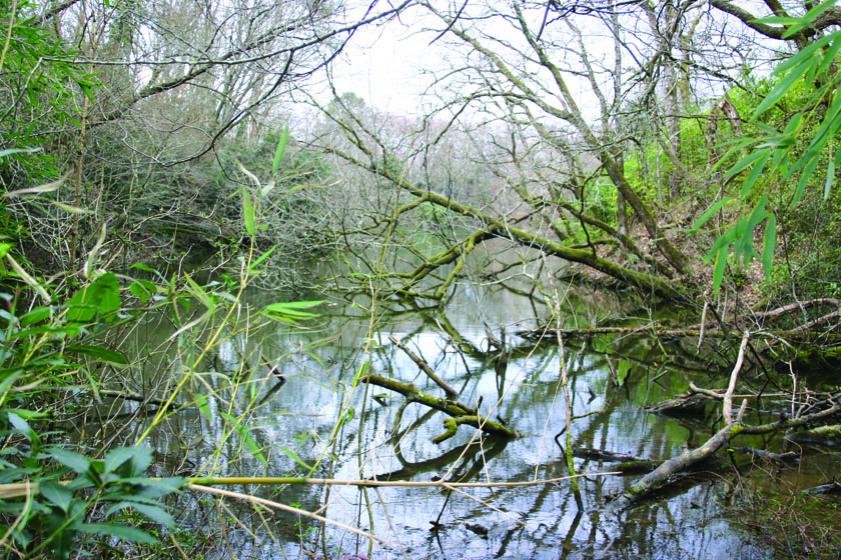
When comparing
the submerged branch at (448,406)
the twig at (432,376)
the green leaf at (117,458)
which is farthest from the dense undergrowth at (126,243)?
the twig at (432,376)

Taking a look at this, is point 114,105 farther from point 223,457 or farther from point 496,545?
point 496,545

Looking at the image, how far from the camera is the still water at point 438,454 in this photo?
3217 millimetres

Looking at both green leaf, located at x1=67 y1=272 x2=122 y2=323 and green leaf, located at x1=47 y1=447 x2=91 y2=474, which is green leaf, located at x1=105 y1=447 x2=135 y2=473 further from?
green leaf, located at x1=67 y1=272 x2=122 y2=323

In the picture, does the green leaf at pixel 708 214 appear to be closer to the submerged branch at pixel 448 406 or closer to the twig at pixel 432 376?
the submerged branch at pixel 448 406

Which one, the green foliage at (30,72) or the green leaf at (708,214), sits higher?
the green foliage at (30,72)

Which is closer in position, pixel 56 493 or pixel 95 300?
pixel 56 493

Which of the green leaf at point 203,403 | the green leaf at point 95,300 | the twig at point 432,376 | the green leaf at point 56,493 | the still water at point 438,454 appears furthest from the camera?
the twig at point 432,376

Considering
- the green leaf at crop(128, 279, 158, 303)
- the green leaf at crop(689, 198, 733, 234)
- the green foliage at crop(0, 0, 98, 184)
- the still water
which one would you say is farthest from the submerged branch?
the green leaf at crop(128, 279, 158, 303)

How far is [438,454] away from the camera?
4887 mm

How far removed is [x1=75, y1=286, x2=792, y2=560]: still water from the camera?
3217 millimetres

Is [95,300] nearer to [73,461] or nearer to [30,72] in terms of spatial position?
[73,461]

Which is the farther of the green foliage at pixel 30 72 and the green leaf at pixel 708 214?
the green foliage at pixel 30 72

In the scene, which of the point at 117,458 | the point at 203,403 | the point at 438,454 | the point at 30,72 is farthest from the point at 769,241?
the point at 438,454

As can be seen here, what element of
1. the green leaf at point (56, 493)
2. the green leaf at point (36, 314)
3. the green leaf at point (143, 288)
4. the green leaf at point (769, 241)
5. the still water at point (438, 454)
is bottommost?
the still water at point (438, 454)
